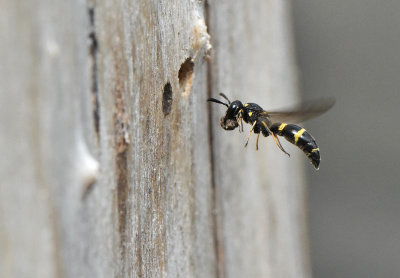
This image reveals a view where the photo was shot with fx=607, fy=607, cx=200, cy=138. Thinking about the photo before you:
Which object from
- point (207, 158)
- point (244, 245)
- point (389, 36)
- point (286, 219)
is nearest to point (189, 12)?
point (207, 158)

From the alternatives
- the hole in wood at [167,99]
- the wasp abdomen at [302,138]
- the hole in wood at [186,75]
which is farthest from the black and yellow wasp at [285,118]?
the hole in wood at [167,99]

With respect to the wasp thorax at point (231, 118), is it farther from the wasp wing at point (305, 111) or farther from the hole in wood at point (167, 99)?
the hole in wood at point (167, 99)

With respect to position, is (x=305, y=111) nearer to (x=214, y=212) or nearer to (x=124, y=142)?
(x=214, y=212)

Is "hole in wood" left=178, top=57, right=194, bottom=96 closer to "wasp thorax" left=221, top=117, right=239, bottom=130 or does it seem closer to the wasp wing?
"wasp thorax" left=221, top=117, right=239, bottom=130

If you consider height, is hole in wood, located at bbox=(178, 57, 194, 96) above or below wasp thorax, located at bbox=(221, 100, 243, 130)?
above

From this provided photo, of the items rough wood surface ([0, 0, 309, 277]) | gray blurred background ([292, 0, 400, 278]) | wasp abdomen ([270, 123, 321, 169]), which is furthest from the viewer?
gray blurred background ([292, 0, 400, 278])

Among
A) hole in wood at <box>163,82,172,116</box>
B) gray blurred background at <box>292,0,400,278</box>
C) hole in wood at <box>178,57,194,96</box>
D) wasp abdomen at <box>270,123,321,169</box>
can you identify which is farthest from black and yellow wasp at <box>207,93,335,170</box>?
gray blurred background at <box>292,0,400,278</box>
